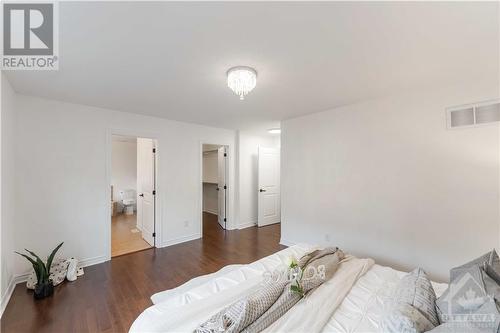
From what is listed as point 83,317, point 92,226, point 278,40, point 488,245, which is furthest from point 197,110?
point 488,245

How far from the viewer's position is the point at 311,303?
1.37 meters

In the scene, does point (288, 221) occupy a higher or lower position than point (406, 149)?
lower

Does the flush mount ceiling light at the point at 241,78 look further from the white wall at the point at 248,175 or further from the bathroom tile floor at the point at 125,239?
the bathroom tile floor at the point at 125,239

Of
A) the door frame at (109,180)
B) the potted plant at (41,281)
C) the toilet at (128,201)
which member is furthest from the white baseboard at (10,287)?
the toilet at (128,201)

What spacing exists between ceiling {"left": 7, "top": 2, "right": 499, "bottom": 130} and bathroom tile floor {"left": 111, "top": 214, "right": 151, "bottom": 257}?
8.28 feet

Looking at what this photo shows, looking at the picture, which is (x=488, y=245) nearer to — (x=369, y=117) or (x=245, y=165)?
(x=369, y=117)

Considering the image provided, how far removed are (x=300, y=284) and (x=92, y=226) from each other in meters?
3.24

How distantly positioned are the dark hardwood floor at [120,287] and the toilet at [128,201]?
3.35m

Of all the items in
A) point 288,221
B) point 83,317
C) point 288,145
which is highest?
point 288,145

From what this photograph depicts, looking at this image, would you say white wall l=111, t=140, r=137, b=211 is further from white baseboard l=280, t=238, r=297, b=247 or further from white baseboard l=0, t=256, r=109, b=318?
white baseboard l=280, t=238, r=297, b=247

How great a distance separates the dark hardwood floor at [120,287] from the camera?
1.98 metres

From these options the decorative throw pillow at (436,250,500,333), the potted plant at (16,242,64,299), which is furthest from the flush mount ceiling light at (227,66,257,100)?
the potted plant at (16,242,64,299)

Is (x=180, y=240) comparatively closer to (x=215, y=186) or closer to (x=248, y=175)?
(x=248, y=175)

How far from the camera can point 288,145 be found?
4043 millimetres
